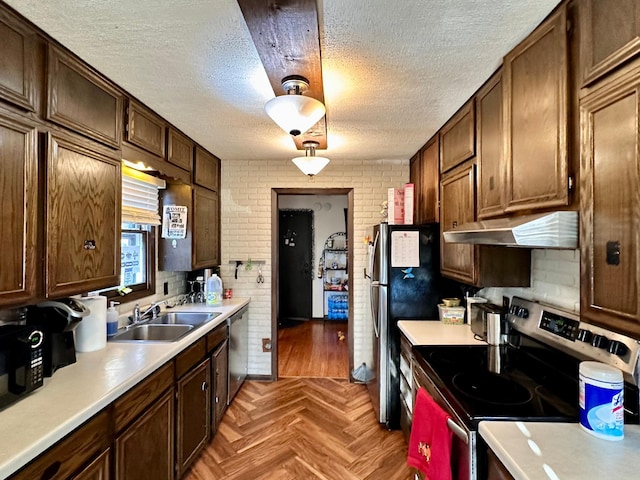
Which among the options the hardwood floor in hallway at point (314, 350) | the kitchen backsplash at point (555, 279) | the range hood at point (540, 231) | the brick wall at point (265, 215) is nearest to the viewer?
the range hood at point (540, 231)

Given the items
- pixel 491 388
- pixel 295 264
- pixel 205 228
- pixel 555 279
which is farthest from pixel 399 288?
pixel 295 264

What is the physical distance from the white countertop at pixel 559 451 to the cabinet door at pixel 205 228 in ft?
8.19

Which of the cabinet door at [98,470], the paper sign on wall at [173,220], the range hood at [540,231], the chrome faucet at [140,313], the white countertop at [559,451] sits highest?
the paper sign on wall at [173,220]

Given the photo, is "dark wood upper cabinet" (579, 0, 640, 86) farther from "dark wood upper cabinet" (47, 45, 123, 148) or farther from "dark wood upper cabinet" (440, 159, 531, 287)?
"dark wood upper cabinet" (47, 45, 123, 148)

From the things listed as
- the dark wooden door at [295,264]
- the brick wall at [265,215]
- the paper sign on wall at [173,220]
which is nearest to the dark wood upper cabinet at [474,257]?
the brick wall at [265,215]

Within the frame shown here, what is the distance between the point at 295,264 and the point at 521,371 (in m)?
4.81

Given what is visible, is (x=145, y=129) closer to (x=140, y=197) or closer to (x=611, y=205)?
(x=140, y=197)

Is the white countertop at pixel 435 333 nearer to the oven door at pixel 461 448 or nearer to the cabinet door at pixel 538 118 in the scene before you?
the oven door at pixel 461 448

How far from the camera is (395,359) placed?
2652mm

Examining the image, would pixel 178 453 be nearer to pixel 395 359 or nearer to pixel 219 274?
pixel 395 359

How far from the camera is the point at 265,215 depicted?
3539 mm

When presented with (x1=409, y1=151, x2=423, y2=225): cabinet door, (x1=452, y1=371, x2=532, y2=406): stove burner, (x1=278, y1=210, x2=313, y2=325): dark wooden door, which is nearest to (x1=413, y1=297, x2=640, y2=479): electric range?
(x1=452, y1=371, x2=532, y2=406): stove burner

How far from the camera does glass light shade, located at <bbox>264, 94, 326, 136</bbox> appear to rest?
4.95 ft

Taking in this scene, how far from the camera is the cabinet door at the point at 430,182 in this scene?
2.65 m
